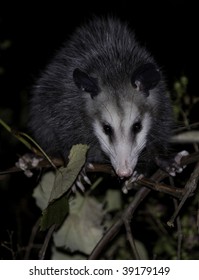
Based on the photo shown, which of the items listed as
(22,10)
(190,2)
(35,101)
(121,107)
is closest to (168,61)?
(190,2)

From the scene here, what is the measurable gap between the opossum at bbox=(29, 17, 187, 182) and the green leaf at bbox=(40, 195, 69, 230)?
0.31 m

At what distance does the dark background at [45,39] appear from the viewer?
4.87 meters

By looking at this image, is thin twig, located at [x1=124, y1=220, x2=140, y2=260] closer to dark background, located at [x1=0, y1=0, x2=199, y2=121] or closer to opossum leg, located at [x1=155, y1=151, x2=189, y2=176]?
opossum leg, located at [x1=155, y1=151, x2=189, y2=176]

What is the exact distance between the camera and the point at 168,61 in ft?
17.2

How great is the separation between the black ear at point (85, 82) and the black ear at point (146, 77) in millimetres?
188

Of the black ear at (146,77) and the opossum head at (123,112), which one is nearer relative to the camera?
the opossum head at (123,112)

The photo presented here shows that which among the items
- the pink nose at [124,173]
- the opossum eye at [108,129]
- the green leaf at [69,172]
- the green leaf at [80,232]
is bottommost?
the green leaf at [80,232]

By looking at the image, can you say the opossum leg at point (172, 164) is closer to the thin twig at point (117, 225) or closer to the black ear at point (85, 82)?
the thin twig at point (117, 225)

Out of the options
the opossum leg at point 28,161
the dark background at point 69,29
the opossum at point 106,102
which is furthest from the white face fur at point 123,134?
the dark background at point 69,29

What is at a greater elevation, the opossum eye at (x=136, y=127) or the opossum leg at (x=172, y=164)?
the opossum eye at (x=136, y=127)

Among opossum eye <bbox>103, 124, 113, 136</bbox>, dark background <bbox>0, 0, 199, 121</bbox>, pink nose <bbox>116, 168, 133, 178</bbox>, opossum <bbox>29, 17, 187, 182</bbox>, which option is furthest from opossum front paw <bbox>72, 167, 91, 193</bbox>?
dark background <bbox>0, 0, 199, 121</bbox>

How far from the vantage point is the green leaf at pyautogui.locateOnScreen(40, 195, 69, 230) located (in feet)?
7.83

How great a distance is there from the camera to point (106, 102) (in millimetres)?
3033
